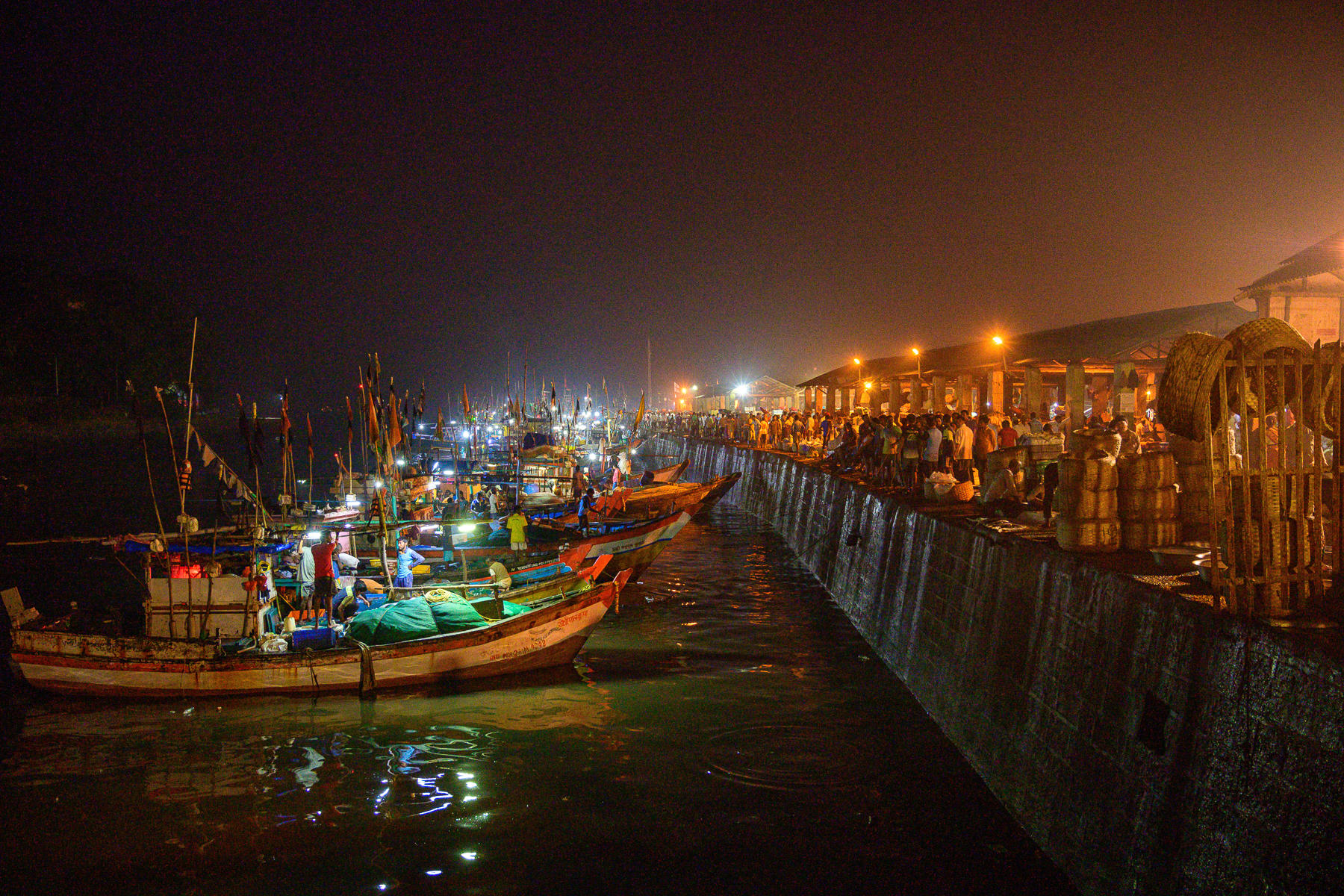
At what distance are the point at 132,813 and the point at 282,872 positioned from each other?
2.96 meters

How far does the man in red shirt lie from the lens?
15586 mm

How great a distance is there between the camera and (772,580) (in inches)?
990

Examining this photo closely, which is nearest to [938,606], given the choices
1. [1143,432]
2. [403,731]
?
[403,731]

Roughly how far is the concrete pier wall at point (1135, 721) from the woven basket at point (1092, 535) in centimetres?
32

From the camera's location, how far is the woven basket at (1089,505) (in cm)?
944

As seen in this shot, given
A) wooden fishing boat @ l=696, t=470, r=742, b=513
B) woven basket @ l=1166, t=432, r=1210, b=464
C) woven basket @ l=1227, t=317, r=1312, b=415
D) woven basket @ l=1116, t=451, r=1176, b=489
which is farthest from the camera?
wooden fishing boat @ l=696, t=470, r=742, b=513

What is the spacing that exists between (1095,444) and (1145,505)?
1023 mm

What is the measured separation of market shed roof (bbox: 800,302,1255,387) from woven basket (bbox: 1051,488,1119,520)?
44.0 ft

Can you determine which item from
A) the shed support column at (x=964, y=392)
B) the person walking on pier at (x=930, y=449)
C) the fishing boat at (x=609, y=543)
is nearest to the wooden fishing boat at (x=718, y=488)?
the fishing boat at (x=609, y=543)

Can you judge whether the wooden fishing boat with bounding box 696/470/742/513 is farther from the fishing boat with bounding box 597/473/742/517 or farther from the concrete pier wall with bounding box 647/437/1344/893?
the concrete pier wall with bounding box 647/437/1344/893

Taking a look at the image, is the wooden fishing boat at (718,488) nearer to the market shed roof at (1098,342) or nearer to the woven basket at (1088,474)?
the market shed roof at (1098,342)

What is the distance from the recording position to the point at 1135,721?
699 cm

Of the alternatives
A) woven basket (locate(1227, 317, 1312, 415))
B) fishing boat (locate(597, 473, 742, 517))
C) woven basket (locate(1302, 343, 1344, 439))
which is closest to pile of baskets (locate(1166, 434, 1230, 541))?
woven basket (locate(1302, 343, 1344, 439))

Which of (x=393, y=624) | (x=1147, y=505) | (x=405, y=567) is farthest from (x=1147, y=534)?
(x=405, y=567)
